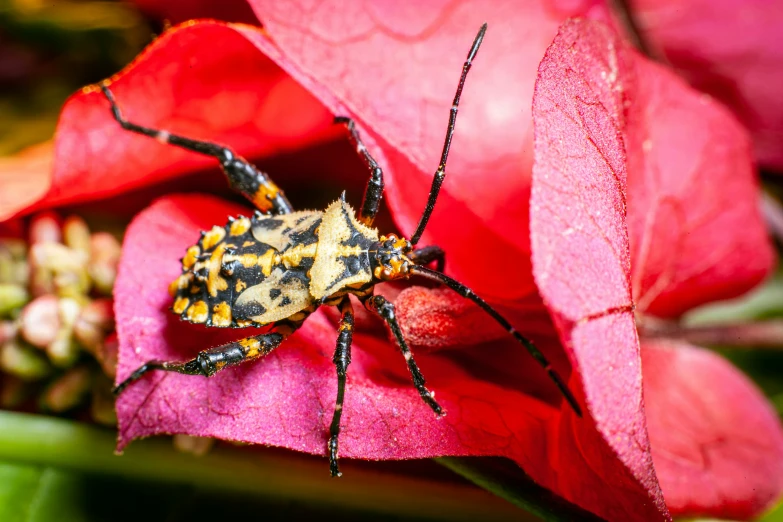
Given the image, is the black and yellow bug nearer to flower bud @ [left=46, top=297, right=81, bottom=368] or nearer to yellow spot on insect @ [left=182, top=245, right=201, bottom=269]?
yellow spot on insect @ [left=182, top=245, right=201, bottom=269]

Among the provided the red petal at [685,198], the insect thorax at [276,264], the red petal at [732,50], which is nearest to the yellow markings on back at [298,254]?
the insect thorax at [276,264]

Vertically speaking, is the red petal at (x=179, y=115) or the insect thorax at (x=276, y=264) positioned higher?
the red petal at (x=179, y=115)

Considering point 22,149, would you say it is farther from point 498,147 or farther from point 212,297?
point 498,147

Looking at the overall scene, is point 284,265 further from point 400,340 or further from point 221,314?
point 400,340

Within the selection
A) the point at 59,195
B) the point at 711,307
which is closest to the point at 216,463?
the point at 59,195

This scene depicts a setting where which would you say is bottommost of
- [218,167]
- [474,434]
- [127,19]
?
[474,434]

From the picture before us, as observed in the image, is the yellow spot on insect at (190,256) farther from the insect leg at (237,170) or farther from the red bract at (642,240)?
the red bract at (642,240)
